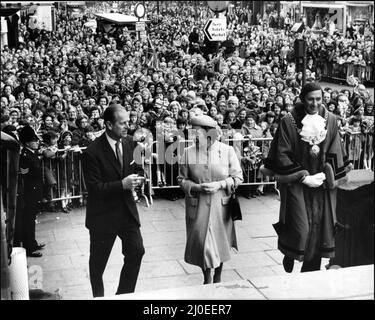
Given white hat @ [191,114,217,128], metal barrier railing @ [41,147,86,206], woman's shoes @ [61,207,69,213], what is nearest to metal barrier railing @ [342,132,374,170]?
metal barrier railing @ [41,147,86,206]

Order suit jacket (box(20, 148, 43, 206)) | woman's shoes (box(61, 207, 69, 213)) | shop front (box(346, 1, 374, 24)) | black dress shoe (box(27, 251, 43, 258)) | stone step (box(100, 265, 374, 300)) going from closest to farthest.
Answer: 1. stone step (box(100, 265, 374, 300))
2. suit jacket (box(20, 148, 43, 206))
3. black dress shoe (box(27, 251, 43, 258))
4. shop front (box(346, 1, 374, 24))
5. woman's shoes (box(61, 207, 69, 213))

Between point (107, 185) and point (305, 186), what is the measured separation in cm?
177

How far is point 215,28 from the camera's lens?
6941mm

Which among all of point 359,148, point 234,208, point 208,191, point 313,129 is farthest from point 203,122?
point 359,148

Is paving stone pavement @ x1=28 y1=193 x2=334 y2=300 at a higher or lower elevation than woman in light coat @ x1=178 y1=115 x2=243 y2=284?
lower

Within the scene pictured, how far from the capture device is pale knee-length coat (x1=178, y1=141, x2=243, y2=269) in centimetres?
592

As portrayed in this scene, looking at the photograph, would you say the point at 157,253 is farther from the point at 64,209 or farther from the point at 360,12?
the point at 360,12

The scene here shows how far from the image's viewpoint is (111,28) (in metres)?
6.79

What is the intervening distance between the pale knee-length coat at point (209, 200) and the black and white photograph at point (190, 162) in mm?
13

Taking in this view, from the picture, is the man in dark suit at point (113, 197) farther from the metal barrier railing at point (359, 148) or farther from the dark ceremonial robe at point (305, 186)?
the metal barrier railing at point (359, 148)

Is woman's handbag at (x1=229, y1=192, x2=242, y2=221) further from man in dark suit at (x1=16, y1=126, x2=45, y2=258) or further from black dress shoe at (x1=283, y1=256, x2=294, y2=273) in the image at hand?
man in dark suit at (x1=16, y1=126, x2=45, y2=258)

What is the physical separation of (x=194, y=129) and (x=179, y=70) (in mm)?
2204

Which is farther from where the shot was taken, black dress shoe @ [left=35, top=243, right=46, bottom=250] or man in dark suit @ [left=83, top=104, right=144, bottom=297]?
black dress shoe @ [left=35, top=243, right=46, bottom=250]
